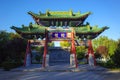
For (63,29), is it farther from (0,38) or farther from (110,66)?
(0,38)

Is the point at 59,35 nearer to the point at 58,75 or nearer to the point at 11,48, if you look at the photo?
the point at 58,75

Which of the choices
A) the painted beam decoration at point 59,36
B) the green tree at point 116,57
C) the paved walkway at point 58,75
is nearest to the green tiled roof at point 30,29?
the painted beam decoration at point 59,36

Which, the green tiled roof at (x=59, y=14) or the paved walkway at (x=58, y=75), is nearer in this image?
the paved walkway at (x=58, y=75)

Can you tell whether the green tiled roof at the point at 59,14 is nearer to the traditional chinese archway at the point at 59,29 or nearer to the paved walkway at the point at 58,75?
the traditional chinese archway at the point at 59,29

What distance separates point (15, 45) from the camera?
129 feet

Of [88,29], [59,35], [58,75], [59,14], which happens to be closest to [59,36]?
[59,35]

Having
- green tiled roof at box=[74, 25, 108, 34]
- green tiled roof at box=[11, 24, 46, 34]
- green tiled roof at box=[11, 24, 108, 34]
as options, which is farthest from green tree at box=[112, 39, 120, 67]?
green tiled roof at box=[11, 24, 46, 34]

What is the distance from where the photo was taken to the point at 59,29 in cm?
3038

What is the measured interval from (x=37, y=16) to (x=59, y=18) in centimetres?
347

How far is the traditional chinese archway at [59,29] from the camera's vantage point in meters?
30.1

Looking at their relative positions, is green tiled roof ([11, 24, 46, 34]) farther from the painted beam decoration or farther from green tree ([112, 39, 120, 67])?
green tree ([112, 39, 120, 67])

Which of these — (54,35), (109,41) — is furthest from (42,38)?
(109,41)

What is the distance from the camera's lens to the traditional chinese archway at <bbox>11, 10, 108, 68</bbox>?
30.1 metres

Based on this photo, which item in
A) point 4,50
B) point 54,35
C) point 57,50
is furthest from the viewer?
point 57,50
